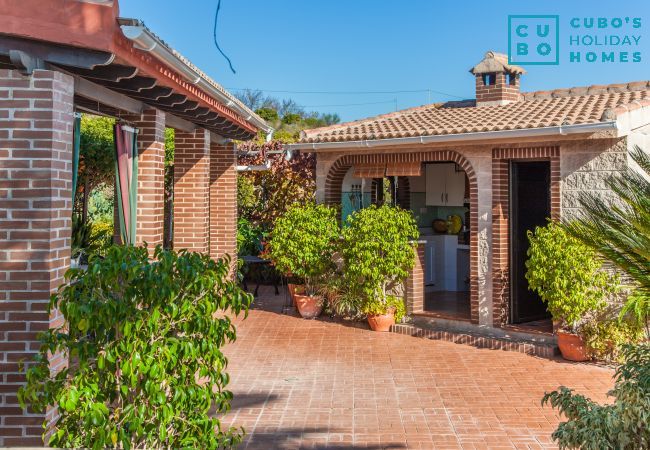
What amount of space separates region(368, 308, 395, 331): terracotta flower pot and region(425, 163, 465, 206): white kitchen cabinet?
429 cm

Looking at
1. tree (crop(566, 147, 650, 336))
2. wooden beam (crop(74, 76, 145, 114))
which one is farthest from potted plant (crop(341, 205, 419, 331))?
tree (crop(566, 147, 650, 336))

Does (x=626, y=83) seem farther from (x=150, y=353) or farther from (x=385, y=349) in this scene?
(x=150, y=353)

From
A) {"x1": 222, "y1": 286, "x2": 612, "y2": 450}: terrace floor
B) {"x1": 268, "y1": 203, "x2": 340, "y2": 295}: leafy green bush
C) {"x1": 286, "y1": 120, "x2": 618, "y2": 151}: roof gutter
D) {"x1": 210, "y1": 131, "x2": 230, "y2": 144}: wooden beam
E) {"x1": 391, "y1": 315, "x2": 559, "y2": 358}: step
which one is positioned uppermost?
{"x1": 210, "y1": 131, "x2": 230, "y2": 144}: wooden beam

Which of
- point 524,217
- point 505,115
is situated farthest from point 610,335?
point 505,115

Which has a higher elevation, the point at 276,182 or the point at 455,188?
Result: the point at 276,182

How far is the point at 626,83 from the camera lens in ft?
37.9

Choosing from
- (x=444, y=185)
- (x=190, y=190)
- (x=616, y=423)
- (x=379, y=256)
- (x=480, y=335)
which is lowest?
(x=480, y=335)

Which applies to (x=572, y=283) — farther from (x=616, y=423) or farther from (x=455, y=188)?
(x=455, y=188)

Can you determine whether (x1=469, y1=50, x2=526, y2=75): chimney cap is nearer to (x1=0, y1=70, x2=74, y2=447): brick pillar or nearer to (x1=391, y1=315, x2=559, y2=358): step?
(x1=391, y1=315, x2=559, y2=358): step

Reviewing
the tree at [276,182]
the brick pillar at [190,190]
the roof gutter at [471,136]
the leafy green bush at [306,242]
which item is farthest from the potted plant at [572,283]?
the tree at [276,182]

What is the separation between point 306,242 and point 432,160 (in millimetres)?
2490

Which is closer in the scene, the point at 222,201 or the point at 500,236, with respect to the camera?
the point at 500,236

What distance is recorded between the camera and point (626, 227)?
405 cm

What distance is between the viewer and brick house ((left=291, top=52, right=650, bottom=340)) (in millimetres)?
8852
